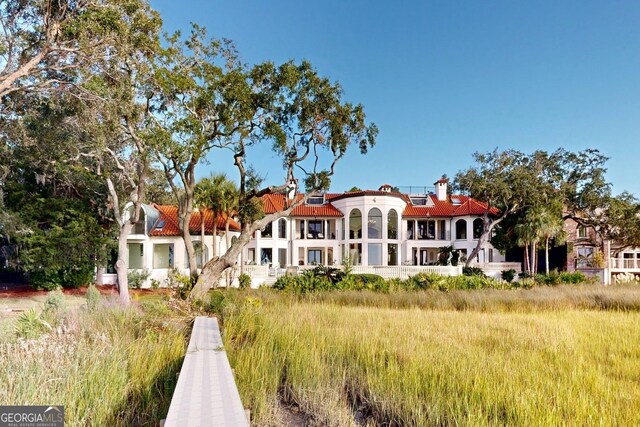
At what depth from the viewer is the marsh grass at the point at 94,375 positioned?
13.4 feet

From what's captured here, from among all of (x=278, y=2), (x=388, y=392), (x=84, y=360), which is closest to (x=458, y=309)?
(x=388, y=392)

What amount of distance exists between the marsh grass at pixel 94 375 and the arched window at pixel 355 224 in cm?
3006

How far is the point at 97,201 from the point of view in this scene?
22688 mm

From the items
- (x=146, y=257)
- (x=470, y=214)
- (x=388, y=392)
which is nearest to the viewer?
(x=388, y=392)

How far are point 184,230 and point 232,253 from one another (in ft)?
7.38

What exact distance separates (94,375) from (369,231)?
32.3 m

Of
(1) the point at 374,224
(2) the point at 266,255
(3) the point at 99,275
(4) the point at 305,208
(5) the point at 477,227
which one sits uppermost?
(4) the point at 305,208

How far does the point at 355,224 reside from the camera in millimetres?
36469

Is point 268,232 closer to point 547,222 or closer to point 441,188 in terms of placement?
point 441,188

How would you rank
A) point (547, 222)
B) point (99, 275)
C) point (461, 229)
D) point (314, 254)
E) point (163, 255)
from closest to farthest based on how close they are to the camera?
point (99, 275)
point (547, 222)
point (163, 255)
point (461, 229)
point (314, 254)

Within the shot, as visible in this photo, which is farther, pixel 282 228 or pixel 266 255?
pixel 282 228

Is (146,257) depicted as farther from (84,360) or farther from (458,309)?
(84,360)

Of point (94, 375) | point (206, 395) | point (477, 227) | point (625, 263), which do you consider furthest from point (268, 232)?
point (625, 263)

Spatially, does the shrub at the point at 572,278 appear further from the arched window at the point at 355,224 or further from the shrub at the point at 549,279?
the arched window at the point at 355,224
